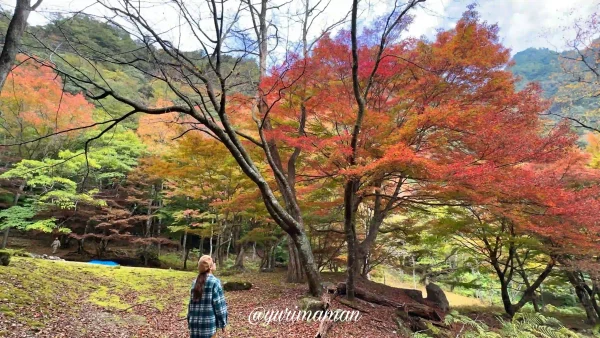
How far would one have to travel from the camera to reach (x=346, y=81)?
7.79 meters

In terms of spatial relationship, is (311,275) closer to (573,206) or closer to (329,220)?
(329,220)

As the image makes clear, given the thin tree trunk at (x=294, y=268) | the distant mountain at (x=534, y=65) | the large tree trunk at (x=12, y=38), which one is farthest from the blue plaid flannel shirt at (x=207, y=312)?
the distant mountain at (x=534, y=65)

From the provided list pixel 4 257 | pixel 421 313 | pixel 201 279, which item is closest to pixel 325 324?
pixel 201 279

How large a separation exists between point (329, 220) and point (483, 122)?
6241mm

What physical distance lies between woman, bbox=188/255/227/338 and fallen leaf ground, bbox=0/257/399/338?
1.86m

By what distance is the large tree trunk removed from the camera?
15.3 ft

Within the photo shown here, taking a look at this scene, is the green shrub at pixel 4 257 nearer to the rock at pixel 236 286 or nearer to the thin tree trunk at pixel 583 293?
the rock at pixel 236 286

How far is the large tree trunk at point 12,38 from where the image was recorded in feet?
15.3

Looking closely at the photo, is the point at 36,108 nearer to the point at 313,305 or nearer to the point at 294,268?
the point at 294,268

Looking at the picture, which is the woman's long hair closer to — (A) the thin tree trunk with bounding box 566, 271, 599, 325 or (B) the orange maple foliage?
(A) the thin tree trunk with bounding box 566, 271, 599, 325

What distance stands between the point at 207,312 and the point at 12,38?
4.90m

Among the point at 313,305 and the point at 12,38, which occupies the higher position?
the point at 12,38

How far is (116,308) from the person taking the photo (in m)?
6.05

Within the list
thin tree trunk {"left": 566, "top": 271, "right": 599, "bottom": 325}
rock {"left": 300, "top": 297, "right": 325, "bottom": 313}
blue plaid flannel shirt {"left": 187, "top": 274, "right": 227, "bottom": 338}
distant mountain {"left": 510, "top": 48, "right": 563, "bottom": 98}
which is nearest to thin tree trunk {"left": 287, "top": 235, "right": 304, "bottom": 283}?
rock {"left": 300, "top": 297, "right": 325, "bottom": 313}
